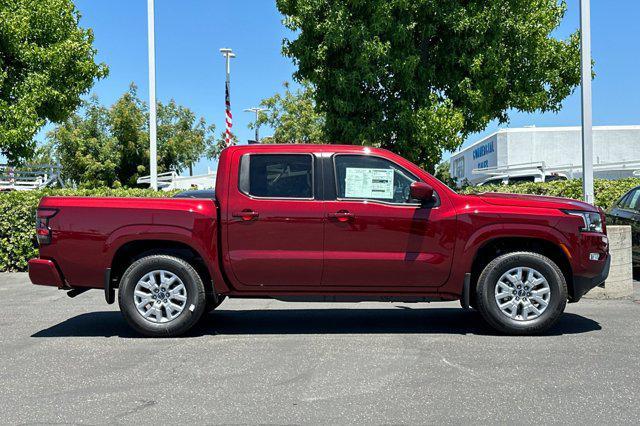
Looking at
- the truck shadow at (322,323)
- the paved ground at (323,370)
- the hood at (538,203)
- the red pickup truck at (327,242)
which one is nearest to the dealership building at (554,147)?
the truck shadow at (322,323)

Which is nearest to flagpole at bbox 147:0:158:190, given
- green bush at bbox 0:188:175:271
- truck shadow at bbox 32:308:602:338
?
green bush at bbox 0:188:175:271

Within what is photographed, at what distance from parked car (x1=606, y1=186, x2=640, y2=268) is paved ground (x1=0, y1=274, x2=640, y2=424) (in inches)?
110

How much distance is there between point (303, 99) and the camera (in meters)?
41.8

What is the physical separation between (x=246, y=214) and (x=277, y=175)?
0.52 meters

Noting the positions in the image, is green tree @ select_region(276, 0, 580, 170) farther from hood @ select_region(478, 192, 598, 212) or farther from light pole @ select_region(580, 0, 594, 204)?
hood @ select_region(478, 192, 598, 212)

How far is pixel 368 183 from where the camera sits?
6.38 m

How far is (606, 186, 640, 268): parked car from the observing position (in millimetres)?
10008

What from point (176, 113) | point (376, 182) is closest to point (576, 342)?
point (376, 182)

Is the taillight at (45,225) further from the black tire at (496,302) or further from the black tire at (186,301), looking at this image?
the black tire at (496,302)

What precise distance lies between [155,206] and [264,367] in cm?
212

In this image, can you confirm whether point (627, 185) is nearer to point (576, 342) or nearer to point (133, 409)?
point (576, 342)

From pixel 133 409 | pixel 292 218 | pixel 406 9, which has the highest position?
pixel 406 9

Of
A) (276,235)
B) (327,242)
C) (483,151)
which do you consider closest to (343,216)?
(327,242)

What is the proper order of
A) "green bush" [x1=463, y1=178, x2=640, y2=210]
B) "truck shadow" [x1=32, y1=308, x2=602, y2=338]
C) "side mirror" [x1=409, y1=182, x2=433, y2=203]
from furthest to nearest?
"green bush" [x1=463, y1=178, x2=640, y2=210]
"truck shadow" [x1=32, y1=308, x2=602, y2=338]
"side mirror" [x1=409, y1=182, x2=433, y2=203]
